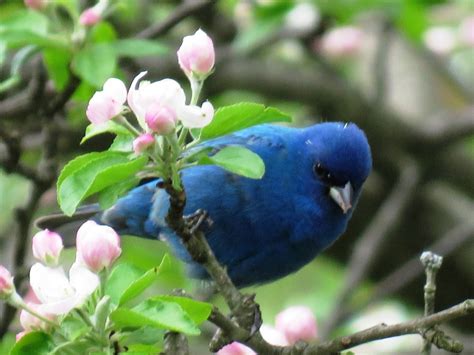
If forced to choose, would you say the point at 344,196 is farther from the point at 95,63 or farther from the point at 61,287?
the point at 61,287

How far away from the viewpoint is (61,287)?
225cm

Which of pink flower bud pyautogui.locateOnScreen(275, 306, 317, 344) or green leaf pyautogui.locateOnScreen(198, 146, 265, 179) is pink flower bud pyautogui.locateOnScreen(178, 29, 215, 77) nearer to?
green leaf pyautogui.locateOnScreen(198, 146, 265, 179)

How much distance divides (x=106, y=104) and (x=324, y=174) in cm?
154

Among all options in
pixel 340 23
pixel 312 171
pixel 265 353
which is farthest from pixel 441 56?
pixel 265 353

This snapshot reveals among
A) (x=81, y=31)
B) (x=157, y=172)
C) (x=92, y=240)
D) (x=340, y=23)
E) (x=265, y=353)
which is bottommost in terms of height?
(x=265, y=353)

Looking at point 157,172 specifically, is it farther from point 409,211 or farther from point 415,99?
point 415,99

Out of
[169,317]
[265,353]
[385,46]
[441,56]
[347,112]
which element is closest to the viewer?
[169,317]

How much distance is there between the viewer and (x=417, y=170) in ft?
20.1

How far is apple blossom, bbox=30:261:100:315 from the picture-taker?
2.22 meters

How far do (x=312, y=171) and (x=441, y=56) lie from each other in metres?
3.44

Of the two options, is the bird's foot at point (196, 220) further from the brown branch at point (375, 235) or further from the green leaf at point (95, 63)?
the brown branch at point (375, 235)

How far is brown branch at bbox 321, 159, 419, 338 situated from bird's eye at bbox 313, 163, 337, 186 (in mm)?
1300

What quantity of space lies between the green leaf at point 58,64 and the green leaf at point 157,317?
1.63m

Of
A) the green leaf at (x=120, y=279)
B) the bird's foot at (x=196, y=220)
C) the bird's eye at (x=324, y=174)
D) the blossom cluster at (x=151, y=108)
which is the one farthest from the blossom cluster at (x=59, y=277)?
the bird's eye at (x=324, y=174)
